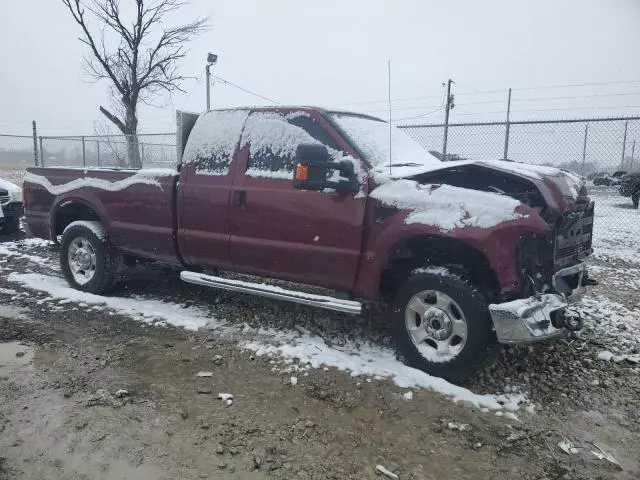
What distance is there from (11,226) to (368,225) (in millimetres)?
7610

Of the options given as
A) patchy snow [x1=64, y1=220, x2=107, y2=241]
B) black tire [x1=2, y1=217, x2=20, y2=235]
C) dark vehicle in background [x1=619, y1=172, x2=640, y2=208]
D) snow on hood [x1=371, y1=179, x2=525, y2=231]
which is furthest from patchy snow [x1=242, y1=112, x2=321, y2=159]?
dark vehicle in background [x1=619, y1=172, x2=640, y2=208]

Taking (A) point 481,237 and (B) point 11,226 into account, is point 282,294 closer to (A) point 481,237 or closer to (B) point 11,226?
(A) point 481,237

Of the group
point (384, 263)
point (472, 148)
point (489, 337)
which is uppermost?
point (472, 148)

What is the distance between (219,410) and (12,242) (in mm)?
6829

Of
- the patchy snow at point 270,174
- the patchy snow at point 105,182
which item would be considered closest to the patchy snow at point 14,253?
the patchy snow at point 105,182

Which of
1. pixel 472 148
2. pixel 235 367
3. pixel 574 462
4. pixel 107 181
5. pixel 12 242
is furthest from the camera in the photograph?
pixel 472 148

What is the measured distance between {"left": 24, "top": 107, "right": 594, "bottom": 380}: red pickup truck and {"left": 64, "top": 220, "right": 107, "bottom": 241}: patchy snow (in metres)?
0.03

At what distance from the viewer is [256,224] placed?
168 inches

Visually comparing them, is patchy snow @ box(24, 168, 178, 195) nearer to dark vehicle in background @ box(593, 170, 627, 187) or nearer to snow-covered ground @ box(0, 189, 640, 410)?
snow-covered ground @ box(0, 189, 640, 410)

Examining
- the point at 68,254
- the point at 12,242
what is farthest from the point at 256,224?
the point at 12,242

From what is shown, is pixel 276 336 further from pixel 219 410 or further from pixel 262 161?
pixel 262 161

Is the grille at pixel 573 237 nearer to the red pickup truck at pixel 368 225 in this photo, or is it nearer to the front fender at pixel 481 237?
the red pickup truck at pixel 368 225

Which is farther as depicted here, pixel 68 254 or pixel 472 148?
pixel 472 148

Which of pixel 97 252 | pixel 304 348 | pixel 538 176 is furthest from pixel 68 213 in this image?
pixel 538 176
